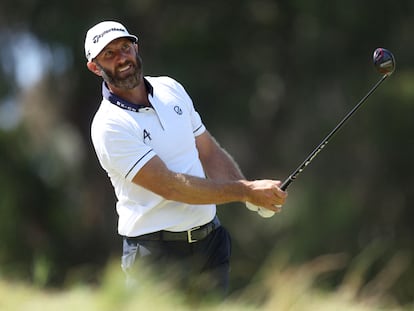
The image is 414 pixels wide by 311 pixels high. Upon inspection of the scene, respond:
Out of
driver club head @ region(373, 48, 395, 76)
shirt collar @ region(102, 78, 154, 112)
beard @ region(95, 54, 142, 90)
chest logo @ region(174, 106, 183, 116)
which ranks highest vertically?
driver club head @ region(373, 48, 395, 76)

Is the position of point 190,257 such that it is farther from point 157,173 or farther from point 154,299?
point 154,299

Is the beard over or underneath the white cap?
underneath

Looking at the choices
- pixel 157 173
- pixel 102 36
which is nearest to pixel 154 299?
pixel 157 173

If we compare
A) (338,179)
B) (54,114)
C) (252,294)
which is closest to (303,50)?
(338,179)

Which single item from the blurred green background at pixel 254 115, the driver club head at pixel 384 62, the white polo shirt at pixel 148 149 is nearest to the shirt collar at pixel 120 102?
the white polo shirt at pixel 148 149

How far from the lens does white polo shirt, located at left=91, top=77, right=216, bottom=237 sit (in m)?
5.14

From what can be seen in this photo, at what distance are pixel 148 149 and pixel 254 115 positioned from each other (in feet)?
43.8

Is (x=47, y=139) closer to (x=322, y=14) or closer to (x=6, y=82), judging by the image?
(x=6, y=82)

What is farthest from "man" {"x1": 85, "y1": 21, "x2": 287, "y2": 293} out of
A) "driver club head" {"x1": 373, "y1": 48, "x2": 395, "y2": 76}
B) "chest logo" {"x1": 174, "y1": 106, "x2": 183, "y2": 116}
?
"driver club head" {"x1": 373, "y1": 48, "x2": 395, "y2": 76}

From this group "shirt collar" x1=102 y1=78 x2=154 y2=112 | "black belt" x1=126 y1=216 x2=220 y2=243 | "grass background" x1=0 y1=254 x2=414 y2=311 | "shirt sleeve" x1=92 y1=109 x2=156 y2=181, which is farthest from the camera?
"black belt" x1=126 y1=216 x2=220 y2=243

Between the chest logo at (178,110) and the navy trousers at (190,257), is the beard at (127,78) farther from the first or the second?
the navy trousers at (190,257)

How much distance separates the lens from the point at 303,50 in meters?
17.9

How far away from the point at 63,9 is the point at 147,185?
42.8 feet

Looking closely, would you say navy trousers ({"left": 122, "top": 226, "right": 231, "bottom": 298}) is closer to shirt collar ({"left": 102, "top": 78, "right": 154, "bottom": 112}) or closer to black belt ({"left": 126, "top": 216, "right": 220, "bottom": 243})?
black belt ({"left": 126, "top": 216, "right": 220, "bottom": 243})
